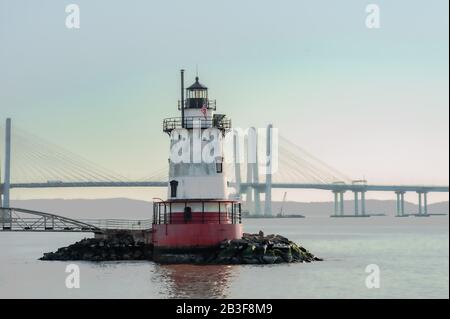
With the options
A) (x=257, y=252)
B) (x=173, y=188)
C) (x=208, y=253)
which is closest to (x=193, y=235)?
(x=208, y=253)

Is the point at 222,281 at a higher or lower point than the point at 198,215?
lower

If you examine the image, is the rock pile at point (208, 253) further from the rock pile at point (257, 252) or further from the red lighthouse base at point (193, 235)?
the red lighthouse base at point (193, 235)

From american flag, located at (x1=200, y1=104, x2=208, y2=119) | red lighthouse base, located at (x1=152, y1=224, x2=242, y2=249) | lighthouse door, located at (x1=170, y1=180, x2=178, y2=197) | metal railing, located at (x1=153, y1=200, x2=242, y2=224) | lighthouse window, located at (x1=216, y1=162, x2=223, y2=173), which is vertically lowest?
red lighthouse base, located at (x1=152, y1=224, x2=242, y2=249)

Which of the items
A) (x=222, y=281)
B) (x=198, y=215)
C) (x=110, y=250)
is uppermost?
(x=198, y=215)

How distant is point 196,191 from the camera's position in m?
43.0

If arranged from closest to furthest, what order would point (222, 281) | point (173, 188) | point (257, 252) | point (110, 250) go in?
point (222, 281) → point (173, 188) → point (257, 252) → point (110, 250)

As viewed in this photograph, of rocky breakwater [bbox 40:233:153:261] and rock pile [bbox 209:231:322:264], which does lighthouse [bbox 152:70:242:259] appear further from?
rocky breakwater [bbox 40:233:153:261]

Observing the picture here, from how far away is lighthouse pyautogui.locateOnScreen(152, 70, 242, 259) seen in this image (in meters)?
42.9

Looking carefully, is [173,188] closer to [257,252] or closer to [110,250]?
[257,252]

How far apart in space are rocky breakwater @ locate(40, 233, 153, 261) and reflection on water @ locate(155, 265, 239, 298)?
16.0 ft

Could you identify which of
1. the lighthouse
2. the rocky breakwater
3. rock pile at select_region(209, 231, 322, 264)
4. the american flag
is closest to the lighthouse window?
the lighthouse

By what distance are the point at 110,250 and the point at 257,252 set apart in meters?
8.34
